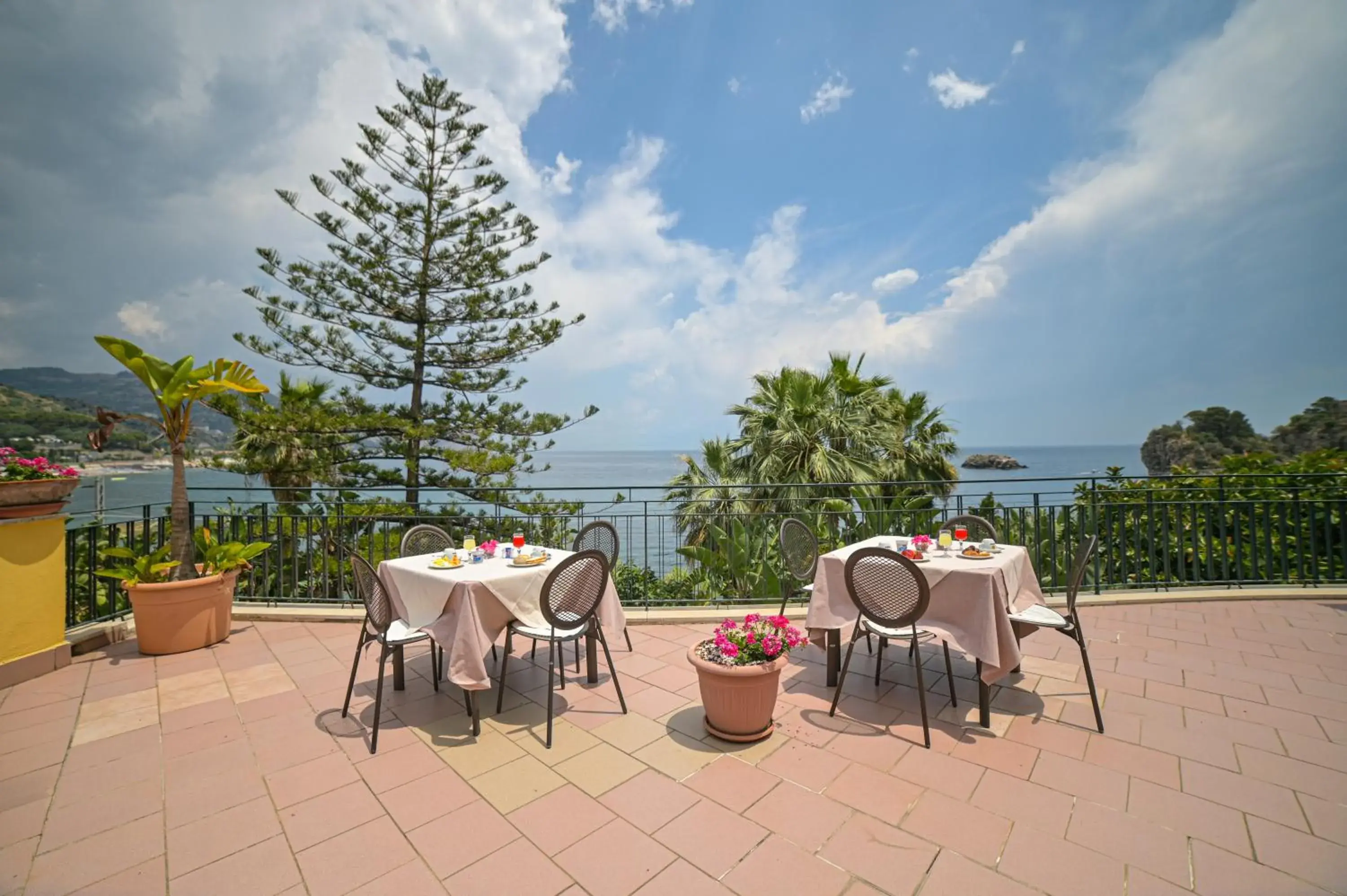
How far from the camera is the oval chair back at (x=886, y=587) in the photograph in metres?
2.51

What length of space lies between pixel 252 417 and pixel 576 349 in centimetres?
625

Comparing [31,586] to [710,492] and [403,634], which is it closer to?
[403,634]

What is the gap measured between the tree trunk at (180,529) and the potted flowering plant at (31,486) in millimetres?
619

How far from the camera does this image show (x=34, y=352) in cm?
1043

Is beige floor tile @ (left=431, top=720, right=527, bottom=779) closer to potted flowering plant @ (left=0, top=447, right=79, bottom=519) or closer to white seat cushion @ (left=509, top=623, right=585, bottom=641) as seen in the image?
white seat cushion @ (left=509, top=623, right=585, bottom=641)

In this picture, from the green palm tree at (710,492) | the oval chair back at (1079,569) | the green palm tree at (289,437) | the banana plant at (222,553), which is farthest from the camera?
the green palm tree at (289,437)

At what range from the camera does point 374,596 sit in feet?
8.45

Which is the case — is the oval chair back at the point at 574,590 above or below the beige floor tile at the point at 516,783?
above

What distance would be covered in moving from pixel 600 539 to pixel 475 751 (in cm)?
152

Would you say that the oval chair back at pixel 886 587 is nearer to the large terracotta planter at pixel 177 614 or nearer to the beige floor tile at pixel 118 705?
the beige floor tile at pixel 118 705

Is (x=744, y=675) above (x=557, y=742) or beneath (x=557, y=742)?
above

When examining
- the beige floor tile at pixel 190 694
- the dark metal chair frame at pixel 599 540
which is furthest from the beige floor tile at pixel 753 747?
the beige floor tile at pixel 190 694

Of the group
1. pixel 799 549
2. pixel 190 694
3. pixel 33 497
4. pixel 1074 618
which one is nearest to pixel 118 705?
pixel 190 694

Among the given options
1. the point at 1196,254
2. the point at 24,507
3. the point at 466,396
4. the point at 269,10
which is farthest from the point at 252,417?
the point at 1196,254
